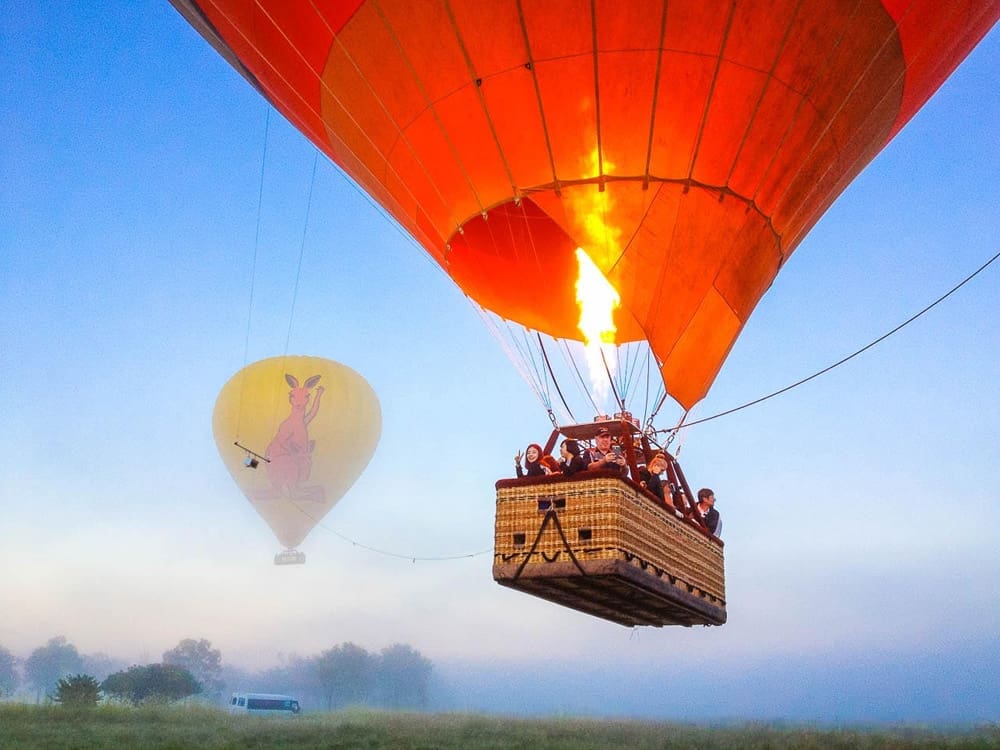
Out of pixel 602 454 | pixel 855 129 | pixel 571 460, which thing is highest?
pixel 855 129

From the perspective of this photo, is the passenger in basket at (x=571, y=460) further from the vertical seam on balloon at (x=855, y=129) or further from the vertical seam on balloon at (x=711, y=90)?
the vertical seam on balloon at (x=855, y=129)

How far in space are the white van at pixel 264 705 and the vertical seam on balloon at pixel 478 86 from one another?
18534mm

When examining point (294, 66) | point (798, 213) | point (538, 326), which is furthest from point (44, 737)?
point (798, 213)

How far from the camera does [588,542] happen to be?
4.80 m

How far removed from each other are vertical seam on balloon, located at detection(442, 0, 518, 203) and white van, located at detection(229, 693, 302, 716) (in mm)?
18534

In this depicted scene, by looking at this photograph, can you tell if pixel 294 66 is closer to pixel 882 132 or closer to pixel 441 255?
pixel 441 255

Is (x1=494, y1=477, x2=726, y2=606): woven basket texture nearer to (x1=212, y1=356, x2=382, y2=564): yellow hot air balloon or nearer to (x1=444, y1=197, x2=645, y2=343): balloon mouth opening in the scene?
(x1=444, y1=197, x2=645, y2=343): balloon mouth opening

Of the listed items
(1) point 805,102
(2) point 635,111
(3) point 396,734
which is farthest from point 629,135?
(3) point 396,734

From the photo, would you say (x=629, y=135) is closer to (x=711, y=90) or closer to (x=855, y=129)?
(x=711, y=90)

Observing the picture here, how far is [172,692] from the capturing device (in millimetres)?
26812

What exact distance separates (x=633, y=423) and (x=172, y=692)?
2484cm

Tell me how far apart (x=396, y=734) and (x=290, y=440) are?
6421mm

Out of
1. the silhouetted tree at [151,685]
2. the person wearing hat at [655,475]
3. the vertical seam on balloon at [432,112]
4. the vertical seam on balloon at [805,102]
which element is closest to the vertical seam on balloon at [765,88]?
the vertical seam on balloon at [805,102]

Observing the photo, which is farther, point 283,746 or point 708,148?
point 283,746
